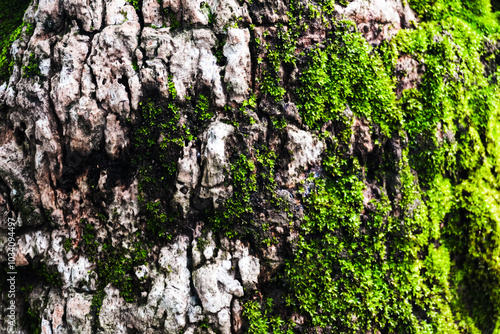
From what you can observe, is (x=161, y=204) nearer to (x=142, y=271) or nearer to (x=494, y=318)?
(x=142, y=271)

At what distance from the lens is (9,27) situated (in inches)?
228

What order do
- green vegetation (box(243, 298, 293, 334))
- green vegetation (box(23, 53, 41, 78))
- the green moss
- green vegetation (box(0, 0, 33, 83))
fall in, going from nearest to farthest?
1. green vegetation (box(243, 298, 293, 334))
2. the green moss
3. green vegetation (box(23, 53, 41, 78))
4. green vegetation (box(0, 0, 33, 83))

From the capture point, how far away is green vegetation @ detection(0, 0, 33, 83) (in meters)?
5.19

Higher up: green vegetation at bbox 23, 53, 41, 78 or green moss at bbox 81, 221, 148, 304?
green vegetation at bbox 23, 53, 41, 78

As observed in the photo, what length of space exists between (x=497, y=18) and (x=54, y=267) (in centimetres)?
807

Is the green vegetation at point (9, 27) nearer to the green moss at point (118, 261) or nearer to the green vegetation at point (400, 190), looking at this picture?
the green moss at point (118, 261)

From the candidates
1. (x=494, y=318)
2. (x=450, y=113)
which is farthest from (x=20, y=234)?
(x=494, y=318)

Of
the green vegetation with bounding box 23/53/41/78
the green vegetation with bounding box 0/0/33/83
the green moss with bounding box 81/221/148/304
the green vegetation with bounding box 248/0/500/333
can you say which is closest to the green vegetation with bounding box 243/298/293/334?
the green vegetation with bounding box 248/0/500/333

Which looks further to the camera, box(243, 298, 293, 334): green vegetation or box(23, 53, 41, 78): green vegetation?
box(23, 53, 41, 78): green vegetation

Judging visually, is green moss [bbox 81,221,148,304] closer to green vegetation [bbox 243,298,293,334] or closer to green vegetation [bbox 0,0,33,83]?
green vegetation [bbox 243,298,293,334]

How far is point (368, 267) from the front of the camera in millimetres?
4645

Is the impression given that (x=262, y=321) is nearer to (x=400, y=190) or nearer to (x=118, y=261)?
(x=118, y=261)

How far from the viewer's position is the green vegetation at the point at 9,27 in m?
5.19

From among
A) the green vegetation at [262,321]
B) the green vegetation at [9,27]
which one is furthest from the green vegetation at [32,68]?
the green vegetation at [262,321]
